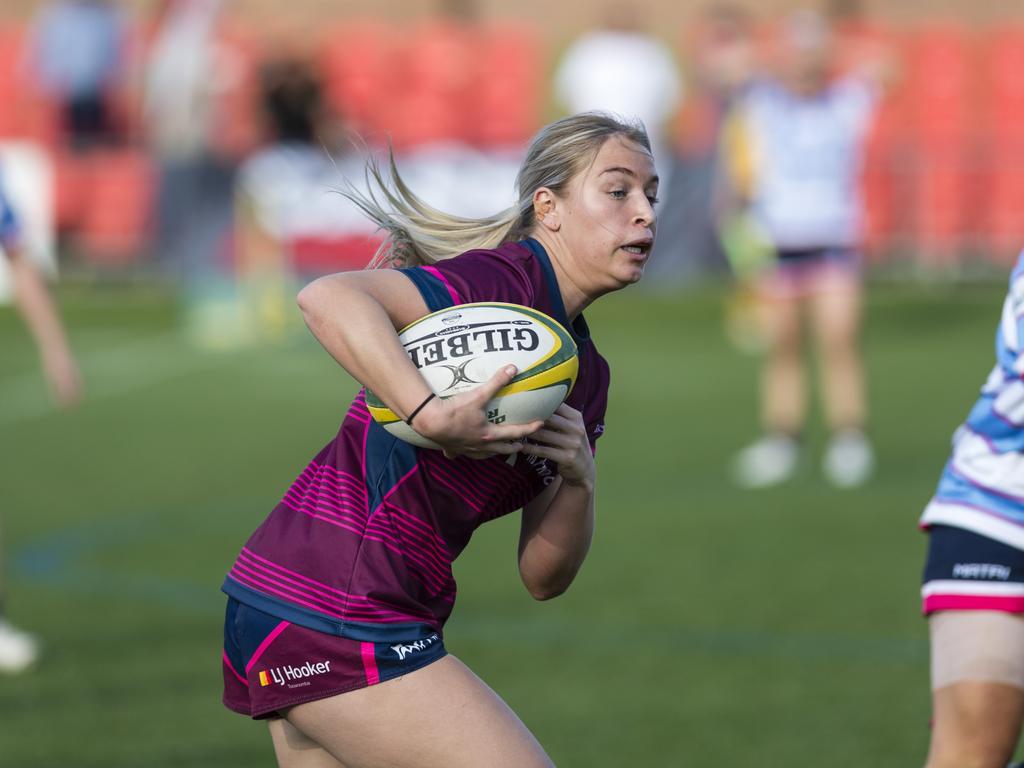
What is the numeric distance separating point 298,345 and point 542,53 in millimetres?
15839

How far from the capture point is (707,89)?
778 inches

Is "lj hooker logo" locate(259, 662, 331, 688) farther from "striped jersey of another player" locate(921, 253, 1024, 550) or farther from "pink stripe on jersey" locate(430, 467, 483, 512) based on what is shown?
"striped jersey of another player" locate(921, 253, 1024, 550)

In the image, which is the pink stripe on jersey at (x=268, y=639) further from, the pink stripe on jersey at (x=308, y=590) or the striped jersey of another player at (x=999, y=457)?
the striped jersey of another player at (x=999, y=457)

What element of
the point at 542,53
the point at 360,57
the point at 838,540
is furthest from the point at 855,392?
the point at 542,53

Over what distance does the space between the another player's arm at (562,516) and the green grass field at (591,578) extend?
209 centimetres

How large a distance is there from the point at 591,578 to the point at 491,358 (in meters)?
5.46

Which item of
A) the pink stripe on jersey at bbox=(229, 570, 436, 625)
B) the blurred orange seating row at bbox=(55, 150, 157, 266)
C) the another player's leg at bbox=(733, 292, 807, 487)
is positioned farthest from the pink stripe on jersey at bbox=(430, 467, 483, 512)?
the blurred orange seating row at bbox=(55, 150, 157, 266)

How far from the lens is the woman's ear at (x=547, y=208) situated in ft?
12.5

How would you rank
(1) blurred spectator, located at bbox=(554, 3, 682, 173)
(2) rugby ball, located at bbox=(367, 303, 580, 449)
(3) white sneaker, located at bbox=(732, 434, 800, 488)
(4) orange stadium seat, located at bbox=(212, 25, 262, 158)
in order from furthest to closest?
1. (4) orange stadium seat, located at bbox=(212, 25, 262, 158)
2. (1) blurred spectator, located at bbox=(554, 3, 682, 173)
3. (3) white sneaker, located at bbox=(732, 434, 800, 488)
4. (2) rugby ball, located at bbox=(367, 303, 580, 449)

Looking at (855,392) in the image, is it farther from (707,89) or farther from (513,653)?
(707,89)

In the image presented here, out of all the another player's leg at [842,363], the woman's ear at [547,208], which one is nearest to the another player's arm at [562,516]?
the woman's ear at [547,208]

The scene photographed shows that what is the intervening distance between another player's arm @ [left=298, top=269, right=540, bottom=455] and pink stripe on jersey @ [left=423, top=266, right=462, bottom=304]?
0.63 ft

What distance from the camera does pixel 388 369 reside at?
334 cm

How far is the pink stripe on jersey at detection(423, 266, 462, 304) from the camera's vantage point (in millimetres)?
3562
